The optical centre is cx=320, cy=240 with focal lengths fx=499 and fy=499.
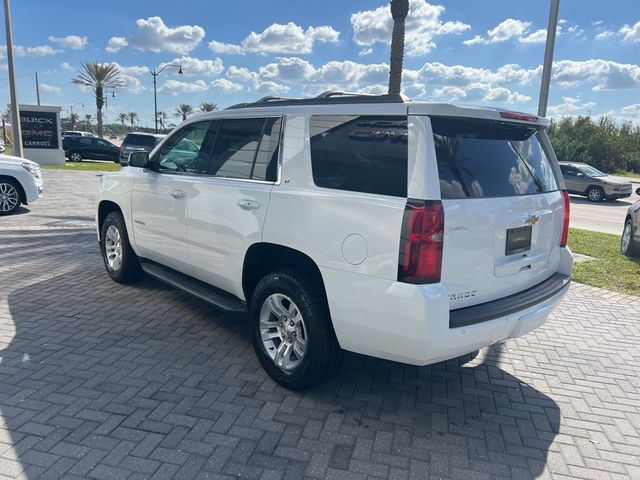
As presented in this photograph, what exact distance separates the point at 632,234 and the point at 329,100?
7100 mm

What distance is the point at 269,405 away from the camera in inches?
131

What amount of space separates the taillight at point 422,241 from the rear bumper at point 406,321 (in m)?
0.08

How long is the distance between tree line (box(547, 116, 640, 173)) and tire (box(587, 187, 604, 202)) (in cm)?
2034

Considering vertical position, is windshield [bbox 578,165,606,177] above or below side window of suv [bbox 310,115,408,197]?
below

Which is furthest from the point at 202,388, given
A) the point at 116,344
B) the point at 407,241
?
the point at 407,241

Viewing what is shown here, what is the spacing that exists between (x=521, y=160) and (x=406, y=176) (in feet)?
3.60

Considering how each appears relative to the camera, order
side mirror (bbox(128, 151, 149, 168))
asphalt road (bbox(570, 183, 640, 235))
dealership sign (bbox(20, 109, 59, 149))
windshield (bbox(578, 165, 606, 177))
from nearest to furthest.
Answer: side mirror (bbox(128, 151, 149, 168))
asphalt road (bbox(570, 183, 640, 235))
windshield (bbox(578, 165, 606, 177))
dealership sign (bbox(20, 109, 59, 149))

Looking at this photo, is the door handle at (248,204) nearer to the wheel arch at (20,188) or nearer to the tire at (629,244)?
the tire at (629,244)

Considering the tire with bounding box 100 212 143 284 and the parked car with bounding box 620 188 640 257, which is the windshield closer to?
the parked car with bounding box 620 188 640 257

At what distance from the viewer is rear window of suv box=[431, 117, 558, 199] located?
2920 mm

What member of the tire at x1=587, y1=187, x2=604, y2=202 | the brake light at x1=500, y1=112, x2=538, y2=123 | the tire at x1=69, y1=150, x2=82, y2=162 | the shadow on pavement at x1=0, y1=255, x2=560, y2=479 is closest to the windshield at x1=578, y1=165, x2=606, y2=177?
the tire at x1=587, y1=187, x2=604, y2=202

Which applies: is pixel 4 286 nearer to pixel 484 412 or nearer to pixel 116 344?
pixel 116 344

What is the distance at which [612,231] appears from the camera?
12828mm

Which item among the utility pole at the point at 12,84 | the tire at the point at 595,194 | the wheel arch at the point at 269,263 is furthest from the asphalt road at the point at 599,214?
the utility pole at the point at 12,84
